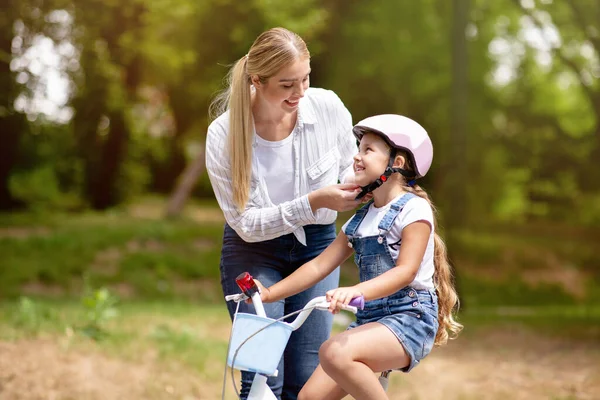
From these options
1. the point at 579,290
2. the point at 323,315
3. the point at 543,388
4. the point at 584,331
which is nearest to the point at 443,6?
the point at 579,290

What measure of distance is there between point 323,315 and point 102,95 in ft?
44.2

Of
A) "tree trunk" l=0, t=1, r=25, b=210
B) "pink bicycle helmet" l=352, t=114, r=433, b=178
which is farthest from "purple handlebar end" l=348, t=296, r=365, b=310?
"tree trunk" l=0, t=1, r=25, b=210

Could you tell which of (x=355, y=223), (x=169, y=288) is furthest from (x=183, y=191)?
(x=355, y=223)

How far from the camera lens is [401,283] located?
8.86 feet

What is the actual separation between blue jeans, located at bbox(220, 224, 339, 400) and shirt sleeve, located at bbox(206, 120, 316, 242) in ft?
0.41

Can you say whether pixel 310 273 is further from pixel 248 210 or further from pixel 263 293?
pixel 248 210

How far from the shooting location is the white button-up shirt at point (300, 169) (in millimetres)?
3203

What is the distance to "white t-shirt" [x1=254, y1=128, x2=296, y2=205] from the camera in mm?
3340

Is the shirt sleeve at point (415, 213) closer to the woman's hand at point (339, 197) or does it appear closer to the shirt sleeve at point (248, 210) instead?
the woman's hand at point (339, 197)

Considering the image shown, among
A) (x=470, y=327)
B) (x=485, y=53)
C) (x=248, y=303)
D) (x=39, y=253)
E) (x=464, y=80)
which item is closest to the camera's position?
(x=248, y=303)

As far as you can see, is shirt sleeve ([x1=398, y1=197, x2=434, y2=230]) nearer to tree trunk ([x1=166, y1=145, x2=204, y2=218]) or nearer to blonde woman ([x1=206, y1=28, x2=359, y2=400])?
blonde woman ([x1=206, y1=28, x2=359, y2=400])

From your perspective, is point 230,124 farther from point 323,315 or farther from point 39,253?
point 39,253

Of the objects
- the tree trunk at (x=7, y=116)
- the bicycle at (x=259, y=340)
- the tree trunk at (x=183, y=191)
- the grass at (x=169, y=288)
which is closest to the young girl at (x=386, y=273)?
the bicycle at (x=259, y=340)

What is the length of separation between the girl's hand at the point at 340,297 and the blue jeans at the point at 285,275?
717 mm
